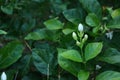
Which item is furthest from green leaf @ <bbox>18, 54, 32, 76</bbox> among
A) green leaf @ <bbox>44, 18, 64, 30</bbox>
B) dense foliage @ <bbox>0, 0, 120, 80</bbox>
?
green leaf @ <bbox>44, 18, 64, 30</bbox>

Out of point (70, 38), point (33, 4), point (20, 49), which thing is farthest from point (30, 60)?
point (33, 4)

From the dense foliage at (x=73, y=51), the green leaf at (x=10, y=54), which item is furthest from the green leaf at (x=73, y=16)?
the green leaf at (x=10, y=54)

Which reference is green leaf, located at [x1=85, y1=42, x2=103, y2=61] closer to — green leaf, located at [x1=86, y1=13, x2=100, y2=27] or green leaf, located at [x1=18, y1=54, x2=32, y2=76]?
green leaf, located at [x1=86, y1=13, x2=100, y2=27]

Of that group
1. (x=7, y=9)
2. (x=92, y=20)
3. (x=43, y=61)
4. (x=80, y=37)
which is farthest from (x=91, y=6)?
(x=7, y=9)

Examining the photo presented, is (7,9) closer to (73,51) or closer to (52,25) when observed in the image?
(52,25)

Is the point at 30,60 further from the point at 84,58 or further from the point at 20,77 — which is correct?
the point at 84,58

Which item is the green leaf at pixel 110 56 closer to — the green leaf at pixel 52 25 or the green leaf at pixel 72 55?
the green leaf at pixel 72 55

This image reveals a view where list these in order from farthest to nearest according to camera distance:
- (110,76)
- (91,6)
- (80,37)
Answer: (91,6), (80,37), (110,76)
